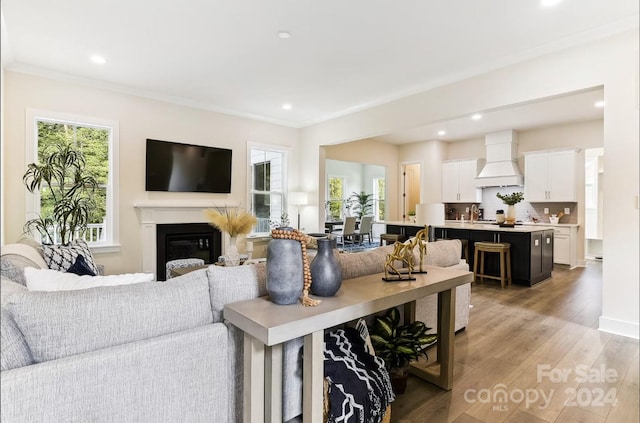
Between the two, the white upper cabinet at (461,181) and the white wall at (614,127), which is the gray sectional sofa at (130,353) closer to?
the white wall at (614,127)

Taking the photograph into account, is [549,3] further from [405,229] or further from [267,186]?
[267,186]

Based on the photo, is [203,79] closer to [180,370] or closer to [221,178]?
[221,178]

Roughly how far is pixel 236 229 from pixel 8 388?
6.91 feet

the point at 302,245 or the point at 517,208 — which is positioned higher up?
the point at 517,208

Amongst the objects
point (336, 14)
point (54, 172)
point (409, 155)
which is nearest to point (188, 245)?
point (54, 172)

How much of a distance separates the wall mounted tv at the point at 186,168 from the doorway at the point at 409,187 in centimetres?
505

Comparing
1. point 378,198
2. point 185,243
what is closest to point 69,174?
point 185,243

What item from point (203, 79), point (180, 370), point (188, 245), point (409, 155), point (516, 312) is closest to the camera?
point (180, 370)

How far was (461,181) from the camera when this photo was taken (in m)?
7.87

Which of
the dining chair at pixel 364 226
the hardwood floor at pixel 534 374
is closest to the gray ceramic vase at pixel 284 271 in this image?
the hardwood floor at pixel 534 374

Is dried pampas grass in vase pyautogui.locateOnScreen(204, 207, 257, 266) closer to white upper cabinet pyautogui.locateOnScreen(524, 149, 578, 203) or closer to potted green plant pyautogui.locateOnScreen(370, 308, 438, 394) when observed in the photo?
potted green plant pyautogui.locateOnScreen(370, 308, 438, 394)

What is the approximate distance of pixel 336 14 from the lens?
2.75m

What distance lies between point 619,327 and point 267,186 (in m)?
4.90

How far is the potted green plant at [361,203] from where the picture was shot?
10766 millimetres
